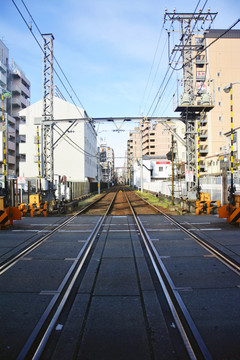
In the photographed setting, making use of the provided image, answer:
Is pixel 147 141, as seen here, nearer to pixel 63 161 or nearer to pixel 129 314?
pixel 63 161

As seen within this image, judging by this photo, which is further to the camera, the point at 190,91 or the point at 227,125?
the point at 227,125

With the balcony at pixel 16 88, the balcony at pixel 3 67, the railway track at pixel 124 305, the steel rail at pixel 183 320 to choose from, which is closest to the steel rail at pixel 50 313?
the railway track at pixel 124 305

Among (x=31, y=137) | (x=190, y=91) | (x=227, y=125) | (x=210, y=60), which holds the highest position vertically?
(x=210, y=60)

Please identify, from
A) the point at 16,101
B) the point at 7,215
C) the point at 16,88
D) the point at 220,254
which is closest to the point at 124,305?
the point at 220,254

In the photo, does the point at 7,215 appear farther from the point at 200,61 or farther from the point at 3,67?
the point at 200,61

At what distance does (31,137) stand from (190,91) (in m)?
36.7

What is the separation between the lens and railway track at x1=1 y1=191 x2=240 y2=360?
2641mm

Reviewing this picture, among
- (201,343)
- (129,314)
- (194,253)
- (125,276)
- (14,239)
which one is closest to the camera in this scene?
(201,343)

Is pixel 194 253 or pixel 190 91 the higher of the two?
pixel 190 91

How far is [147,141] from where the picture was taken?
354ft

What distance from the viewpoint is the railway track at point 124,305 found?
2641 mm

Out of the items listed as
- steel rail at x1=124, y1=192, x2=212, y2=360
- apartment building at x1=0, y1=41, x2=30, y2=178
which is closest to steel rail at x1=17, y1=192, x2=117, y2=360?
steel rail at x1=124, y1=192, x2=212, y2=360

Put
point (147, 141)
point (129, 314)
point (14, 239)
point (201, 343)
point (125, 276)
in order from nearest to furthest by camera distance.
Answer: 1. point (201, 343)
2. point (129, 314)
3. point (125, 276)
4. point (14, 239)
5. point (147, 141)

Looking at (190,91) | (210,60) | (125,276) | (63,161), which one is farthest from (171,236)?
(210,60)
